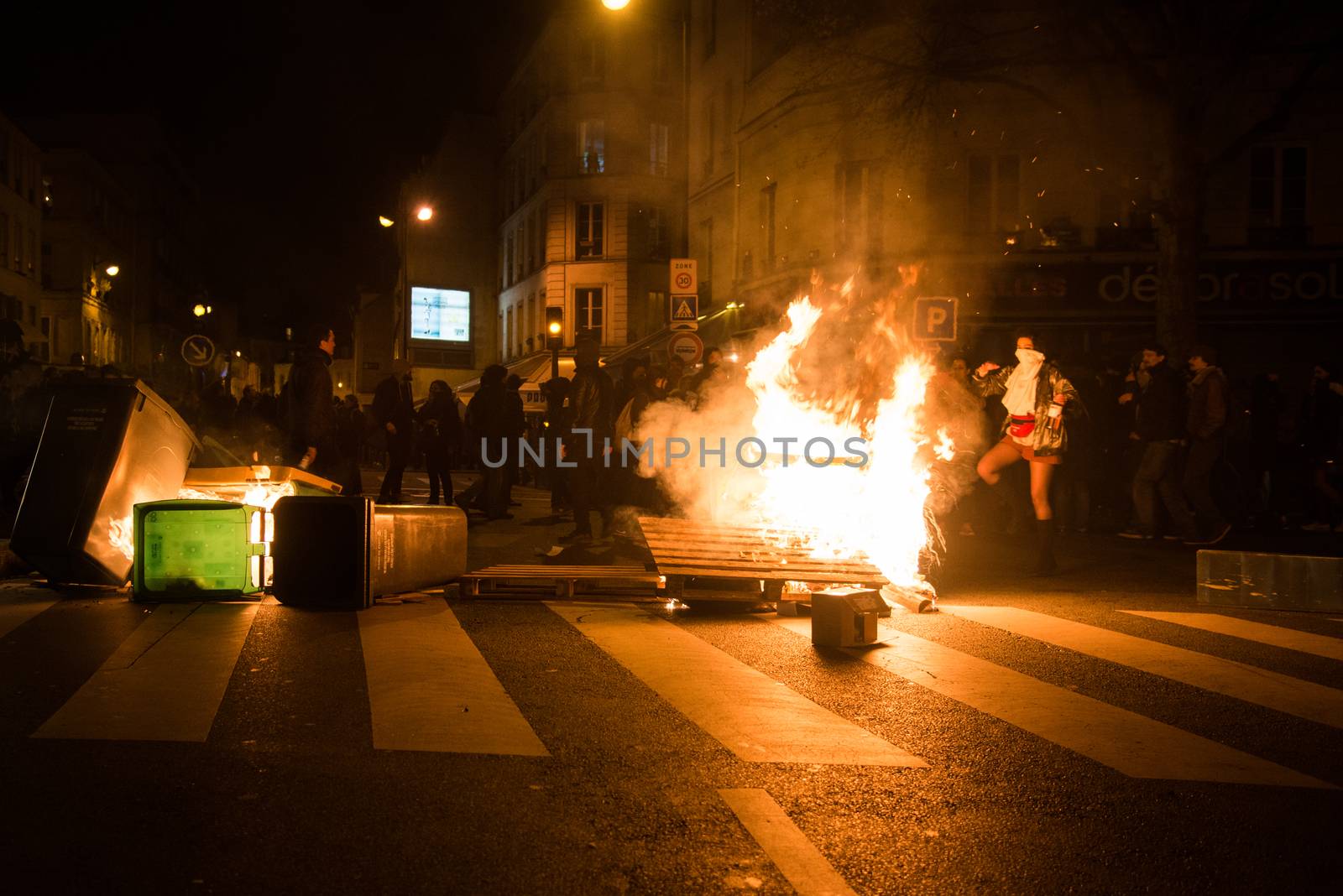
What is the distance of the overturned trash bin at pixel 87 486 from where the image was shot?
8336 mm

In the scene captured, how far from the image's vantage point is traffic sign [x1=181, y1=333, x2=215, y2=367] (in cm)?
2216

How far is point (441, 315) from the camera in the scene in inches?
2341

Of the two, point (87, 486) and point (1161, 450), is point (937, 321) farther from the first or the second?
point (87, 486)

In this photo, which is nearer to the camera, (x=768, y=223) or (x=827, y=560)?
(x=827, y=560)

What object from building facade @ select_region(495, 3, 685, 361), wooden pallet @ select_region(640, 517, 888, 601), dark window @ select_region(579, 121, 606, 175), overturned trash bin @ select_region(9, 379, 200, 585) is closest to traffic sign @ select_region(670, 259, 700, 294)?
wooden pallet @ select_region(640, 517, 888, 601)

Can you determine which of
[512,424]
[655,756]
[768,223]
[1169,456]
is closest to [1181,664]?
[655,756]

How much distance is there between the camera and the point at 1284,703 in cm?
557

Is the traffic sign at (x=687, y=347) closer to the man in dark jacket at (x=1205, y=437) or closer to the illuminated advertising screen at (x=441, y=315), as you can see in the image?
the man in dark jacket at (x=1205, y=437)

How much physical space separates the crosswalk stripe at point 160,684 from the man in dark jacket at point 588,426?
18.3ft

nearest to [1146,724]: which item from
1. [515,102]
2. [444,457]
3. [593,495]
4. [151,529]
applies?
[151,529]

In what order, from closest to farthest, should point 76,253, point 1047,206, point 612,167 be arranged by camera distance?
point 1047,206
point 612,167
point 76,253

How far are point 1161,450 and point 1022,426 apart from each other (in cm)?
319

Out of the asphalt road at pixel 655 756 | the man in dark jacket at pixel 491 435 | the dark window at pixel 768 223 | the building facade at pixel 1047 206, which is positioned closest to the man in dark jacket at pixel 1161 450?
the asphalt road at pixel 655 756

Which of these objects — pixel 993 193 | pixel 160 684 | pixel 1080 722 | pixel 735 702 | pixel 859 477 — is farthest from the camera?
pixel 993 193
